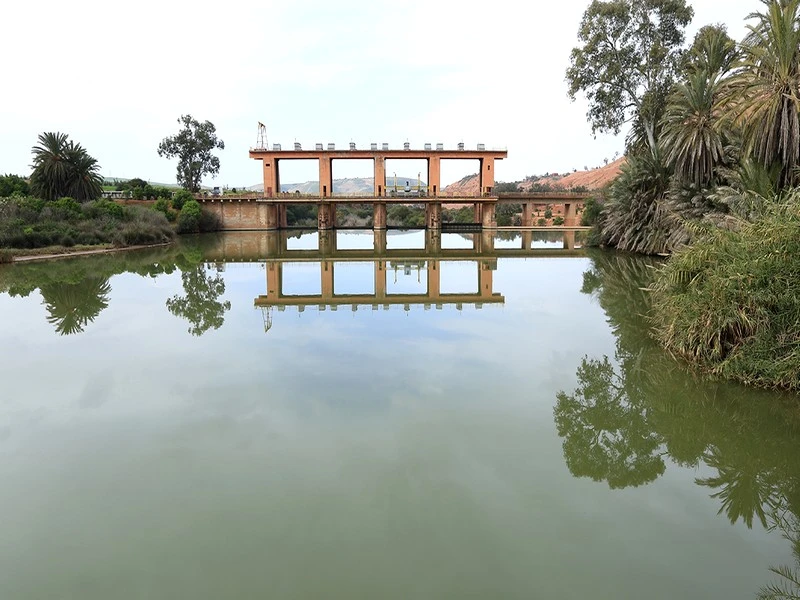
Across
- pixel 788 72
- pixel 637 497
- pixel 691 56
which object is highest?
pixel 691 56

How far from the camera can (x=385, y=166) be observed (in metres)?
44.7

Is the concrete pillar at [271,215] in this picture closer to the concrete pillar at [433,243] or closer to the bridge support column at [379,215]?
the bridge support column at [379,215]

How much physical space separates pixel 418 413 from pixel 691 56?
94.9 ft

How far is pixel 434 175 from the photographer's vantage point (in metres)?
44.5

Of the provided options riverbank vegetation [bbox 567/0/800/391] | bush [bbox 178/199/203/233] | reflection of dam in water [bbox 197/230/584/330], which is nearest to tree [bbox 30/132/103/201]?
bush [bbox 178/199/203/233]

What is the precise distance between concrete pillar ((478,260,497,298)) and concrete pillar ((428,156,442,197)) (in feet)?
71.0

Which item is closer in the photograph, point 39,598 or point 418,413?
point 39,598

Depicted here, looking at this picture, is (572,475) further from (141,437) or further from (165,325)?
(165,325)

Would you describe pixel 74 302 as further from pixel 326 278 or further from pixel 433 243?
pixel 433 243

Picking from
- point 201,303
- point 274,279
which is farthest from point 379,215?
point 201,303

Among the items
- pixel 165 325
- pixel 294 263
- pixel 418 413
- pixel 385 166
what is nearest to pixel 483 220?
pixel 385 166

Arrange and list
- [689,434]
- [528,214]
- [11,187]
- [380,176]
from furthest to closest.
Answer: [528,214]
[380,176]
[11,187]
[689,434]

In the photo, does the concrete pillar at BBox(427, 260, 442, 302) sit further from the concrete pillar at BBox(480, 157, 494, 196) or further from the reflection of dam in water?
the concrete pillar at BBox(480, 157, 494, 196)

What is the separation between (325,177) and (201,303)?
32.1 metres
